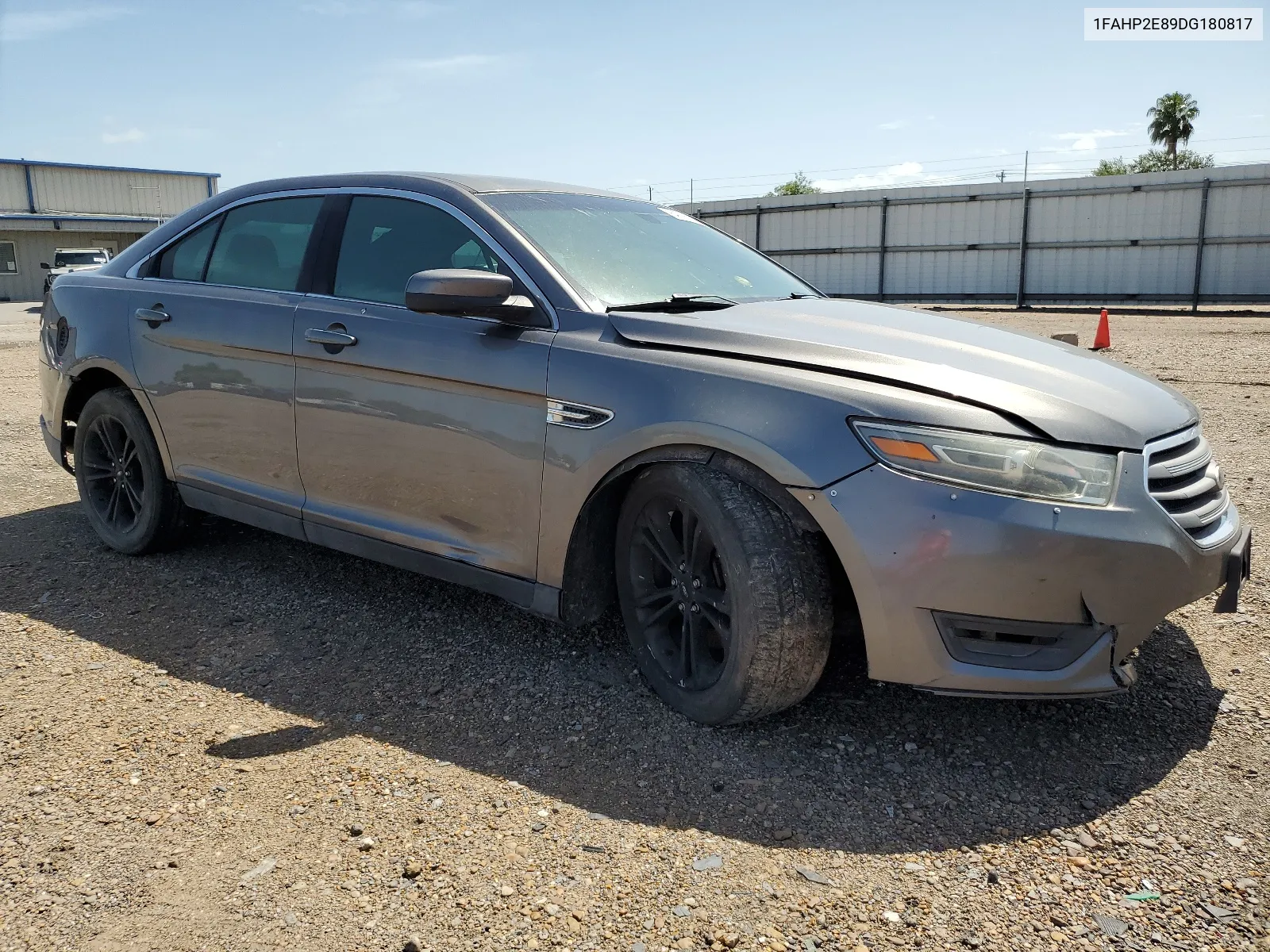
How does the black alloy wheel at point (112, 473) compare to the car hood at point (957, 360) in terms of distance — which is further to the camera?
the black alloy wheel at point (112, 473)

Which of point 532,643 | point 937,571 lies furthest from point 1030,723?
point 532,643

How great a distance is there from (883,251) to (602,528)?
2570 cm

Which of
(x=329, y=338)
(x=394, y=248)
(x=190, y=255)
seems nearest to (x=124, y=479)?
(x=190, y=255)

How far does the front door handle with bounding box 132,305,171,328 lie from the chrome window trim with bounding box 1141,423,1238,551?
12.4ft

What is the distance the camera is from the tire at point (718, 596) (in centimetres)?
278

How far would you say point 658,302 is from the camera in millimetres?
3395

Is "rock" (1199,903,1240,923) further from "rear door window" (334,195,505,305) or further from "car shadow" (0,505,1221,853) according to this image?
"rear door window" (334,195,505,305)

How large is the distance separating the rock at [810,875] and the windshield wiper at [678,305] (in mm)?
1744

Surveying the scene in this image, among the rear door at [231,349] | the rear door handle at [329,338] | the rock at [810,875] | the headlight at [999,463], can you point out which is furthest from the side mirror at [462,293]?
the rock at [810,875]

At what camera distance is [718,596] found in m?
2.97

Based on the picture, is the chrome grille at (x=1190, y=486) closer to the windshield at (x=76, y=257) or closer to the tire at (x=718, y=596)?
the tire at (x=718, y=596)

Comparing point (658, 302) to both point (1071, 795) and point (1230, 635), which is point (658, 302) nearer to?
point (1071, 795)

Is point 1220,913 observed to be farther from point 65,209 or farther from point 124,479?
point 65,209

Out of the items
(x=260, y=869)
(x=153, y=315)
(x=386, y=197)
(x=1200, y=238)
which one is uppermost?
(x=1200, y=238)
